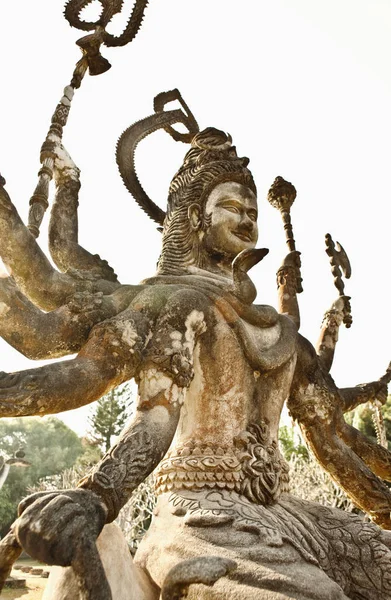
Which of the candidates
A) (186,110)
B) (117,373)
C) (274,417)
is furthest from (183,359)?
(186,110)

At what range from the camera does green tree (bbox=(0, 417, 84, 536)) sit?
3577 centimetres

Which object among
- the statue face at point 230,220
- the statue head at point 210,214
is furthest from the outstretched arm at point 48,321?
the statue face at point 230,220

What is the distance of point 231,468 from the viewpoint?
3393 millimetres

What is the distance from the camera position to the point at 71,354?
11.8 feet

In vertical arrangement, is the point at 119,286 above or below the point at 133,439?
above

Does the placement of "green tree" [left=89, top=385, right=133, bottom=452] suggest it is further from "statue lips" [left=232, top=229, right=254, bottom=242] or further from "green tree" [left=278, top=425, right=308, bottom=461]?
"statue lips" [left=232, top=229, right=254, bottom=242]

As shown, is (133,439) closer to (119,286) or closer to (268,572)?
(268,572)

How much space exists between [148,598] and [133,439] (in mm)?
833

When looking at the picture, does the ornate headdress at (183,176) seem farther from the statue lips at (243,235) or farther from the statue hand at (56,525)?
the statue hand at (56,525)

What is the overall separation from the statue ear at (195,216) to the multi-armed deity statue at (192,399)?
0.01 metres

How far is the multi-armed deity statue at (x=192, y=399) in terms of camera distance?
8.62 feet

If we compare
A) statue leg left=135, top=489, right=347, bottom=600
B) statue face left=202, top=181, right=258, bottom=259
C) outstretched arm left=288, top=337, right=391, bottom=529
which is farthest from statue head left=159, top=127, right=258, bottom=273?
statue leg left=135, top=489, right=347, bottom=600

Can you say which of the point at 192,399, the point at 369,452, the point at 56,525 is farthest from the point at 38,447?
the point at 56,525

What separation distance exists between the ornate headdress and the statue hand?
2.19 meters
